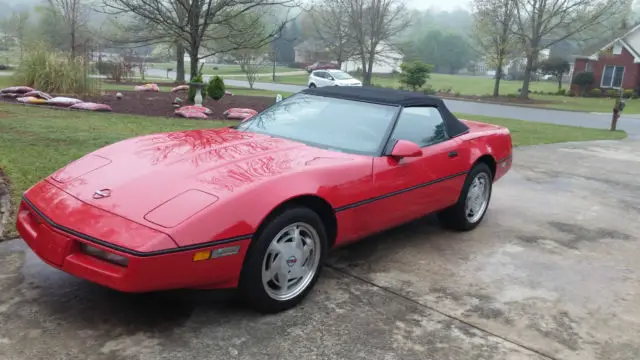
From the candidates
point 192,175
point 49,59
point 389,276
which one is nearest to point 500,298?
point 389,276

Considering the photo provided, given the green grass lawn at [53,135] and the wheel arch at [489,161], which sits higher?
the wheel arch at [489,161]

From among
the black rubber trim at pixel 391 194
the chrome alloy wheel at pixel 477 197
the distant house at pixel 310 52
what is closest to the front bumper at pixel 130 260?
the black rubber trim at pixel 391 194

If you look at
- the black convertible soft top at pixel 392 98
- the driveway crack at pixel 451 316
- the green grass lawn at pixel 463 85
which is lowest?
the driveway crack at pixel 451 316

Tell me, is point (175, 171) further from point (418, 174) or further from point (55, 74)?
point (55, 74)

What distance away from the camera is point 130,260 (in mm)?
2514

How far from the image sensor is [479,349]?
2881 mm

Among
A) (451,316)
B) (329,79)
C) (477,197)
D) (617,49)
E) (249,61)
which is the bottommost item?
(451,316)

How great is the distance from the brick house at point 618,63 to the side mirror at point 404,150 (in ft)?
145

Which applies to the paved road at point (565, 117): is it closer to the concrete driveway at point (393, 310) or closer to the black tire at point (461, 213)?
the black tire at point (461, 213)

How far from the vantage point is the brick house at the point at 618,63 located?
1629 inches

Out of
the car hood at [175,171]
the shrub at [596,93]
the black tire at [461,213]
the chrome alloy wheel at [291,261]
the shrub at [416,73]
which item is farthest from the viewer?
the shrub at [596,93]

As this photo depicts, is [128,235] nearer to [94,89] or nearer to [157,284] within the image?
[157,284]

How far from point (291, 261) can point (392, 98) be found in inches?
71.5

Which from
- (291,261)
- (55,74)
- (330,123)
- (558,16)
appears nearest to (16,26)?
(55,74)
